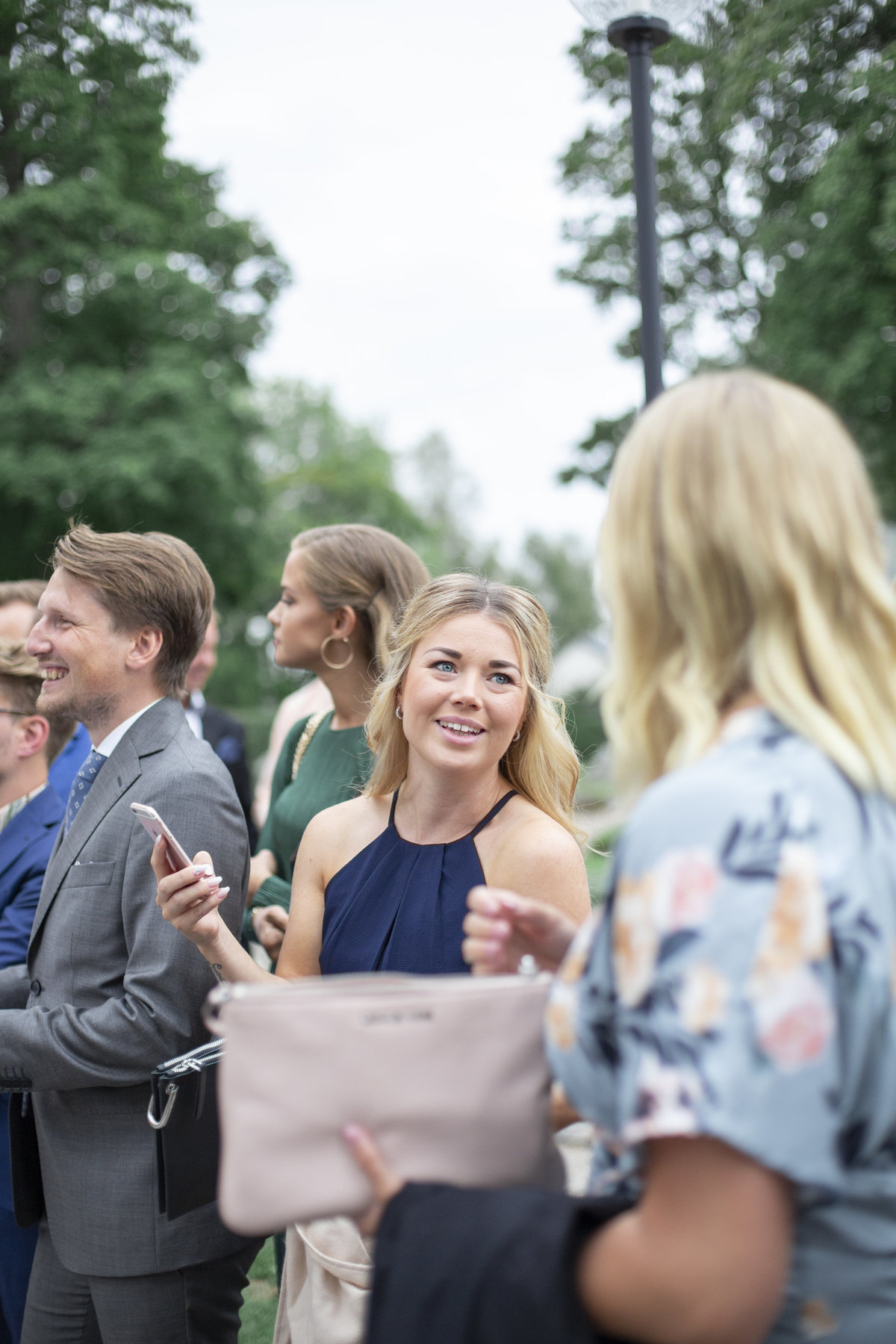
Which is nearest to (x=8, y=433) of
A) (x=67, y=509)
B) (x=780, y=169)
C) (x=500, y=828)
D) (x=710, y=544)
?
(x=67, y=509)

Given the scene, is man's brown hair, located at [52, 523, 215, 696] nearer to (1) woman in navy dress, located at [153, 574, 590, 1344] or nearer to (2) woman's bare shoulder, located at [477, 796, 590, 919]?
(1) woman in navy dress, located at [153, 574, 590, 1344]

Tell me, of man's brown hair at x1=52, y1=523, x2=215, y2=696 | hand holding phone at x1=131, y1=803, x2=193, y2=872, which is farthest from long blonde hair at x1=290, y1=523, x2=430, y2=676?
hand holding phone at x1=131, y1=803, x2=193, y2=872

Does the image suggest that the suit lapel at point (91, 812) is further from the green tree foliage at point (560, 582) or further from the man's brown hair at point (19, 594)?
the green tree foliage at point (560, 582)

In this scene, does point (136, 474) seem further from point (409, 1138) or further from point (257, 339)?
point (409, 1138)

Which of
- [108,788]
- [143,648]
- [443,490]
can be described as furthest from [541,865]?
[443,490]

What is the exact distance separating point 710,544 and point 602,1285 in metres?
0.84

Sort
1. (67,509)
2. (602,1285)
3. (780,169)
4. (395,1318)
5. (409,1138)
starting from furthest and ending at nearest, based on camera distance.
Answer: (67,509)
(780,169)
(409,1138)
(395,1318)
(602,1285)

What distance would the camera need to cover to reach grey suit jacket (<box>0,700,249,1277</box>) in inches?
103

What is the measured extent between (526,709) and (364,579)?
118cm

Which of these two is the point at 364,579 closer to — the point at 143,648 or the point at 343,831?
the point at 143,648

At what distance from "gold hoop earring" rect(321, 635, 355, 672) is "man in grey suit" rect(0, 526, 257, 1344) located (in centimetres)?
95

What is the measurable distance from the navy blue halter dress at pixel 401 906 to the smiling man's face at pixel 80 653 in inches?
32.7

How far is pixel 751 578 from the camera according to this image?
1310 millimetres

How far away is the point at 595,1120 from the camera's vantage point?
4.29 feet
